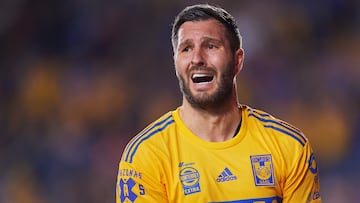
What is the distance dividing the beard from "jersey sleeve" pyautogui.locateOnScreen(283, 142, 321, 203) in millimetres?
386

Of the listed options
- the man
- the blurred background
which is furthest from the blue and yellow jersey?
the blurred background

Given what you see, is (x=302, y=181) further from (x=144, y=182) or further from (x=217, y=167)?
(x=144, y=182)

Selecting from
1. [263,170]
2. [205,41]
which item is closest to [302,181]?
[263,170]

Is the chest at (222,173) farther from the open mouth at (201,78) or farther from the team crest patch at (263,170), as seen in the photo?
the open mouth at (201,78)

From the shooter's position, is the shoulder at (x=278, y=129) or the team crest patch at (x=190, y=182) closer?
the team crest patch at (x=190, y=182)

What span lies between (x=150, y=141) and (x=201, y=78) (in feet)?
1.04

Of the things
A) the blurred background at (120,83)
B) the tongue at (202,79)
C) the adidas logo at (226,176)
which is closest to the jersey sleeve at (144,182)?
the adidas logo at (226,176)

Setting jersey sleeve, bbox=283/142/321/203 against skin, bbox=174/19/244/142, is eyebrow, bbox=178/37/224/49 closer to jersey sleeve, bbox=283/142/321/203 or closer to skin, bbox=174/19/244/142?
skin, bbox=174/19/244/142

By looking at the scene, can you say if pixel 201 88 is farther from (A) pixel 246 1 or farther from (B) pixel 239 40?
(A) pixel 246 1

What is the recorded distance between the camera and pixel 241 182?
2.66 meters

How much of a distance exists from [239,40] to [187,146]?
1.69 feet

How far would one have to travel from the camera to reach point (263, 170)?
105 inches

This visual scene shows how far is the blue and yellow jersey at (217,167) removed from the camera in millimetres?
2637

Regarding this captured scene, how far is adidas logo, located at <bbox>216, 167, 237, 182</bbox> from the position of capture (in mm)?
2654
